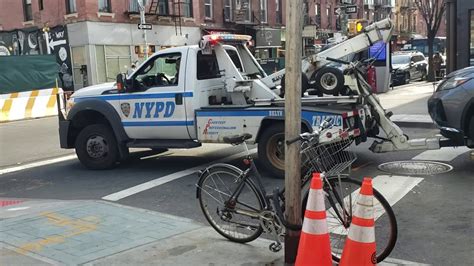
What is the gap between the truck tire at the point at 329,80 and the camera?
8305mm

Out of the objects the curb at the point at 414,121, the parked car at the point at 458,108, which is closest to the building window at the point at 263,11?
the curb at the point at 414,121

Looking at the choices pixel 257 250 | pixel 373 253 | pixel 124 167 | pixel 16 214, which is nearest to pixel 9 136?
pixel 124 167

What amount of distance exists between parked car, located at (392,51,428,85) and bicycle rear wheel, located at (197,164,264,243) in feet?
76.2

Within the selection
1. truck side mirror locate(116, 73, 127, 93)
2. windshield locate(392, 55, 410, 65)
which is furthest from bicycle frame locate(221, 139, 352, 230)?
windshield locate(392, 55, 410, 65)

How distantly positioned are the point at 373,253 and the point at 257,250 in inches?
53.2

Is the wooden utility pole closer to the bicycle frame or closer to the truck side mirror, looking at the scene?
the bicycle frame

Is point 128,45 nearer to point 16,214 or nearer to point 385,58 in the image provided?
point 385,58

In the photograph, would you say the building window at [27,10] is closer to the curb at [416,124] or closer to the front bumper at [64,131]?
the front bumper at [64,131]

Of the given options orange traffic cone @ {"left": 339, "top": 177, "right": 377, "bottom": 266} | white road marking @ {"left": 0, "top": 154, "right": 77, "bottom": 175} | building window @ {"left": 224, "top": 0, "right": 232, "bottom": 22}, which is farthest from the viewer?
building window @ {"left": 224, "top": 0, "right": 232, "bottom": 22}

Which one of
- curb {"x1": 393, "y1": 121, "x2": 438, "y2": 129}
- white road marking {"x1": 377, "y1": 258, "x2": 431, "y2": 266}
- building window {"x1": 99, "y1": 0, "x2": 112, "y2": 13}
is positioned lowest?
white road marking {"x1": 377, "y1": 258, "x2": 431, "y2": 266}

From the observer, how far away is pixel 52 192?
312 inches

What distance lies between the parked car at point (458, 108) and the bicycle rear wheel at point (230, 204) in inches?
154

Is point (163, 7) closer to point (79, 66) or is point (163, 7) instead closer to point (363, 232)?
point (79, 66)

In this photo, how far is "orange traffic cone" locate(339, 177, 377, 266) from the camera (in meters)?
3.67
